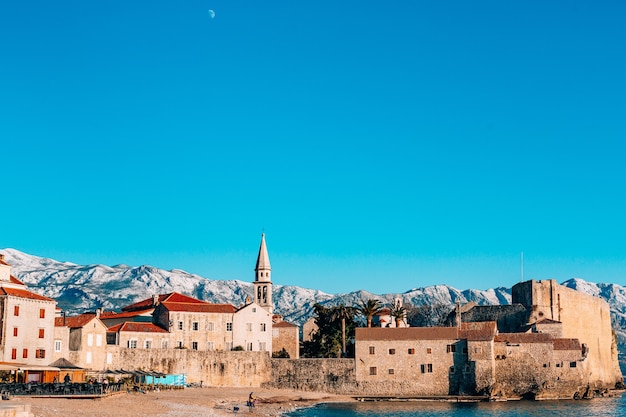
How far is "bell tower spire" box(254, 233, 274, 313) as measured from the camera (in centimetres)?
10212

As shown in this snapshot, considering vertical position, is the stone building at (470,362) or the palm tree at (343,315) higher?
the palm tree at (343,315)

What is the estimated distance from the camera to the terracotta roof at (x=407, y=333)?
3322 inches

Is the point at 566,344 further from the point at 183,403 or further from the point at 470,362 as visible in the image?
the point at 183,403

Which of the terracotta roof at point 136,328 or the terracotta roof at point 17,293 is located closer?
the terracotta roof at point 17,293

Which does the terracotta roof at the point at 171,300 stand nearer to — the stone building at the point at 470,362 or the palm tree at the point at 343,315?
the palm tree at the point at 343,315

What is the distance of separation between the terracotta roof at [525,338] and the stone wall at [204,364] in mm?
26099

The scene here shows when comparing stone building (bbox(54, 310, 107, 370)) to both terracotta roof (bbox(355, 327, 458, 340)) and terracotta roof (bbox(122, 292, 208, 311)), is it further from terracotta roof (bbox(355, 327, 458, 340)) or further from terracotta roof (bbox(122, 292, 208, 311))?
terracotta roof (bbox(355, 327, 458, 340))

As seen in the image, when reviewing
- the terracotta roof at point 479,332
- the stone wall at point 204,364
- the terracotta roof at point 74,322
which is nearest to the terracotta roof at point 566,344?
the terracotta roof at point 479,332

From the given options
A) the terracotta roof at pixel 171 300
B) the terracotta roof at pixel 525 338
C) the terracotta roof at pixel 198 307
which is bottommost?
the terracotta roof at pixel 525 338

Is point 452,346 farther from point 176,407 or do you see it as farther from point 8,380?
point 8,380

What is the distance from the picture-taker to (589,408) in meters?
75.7

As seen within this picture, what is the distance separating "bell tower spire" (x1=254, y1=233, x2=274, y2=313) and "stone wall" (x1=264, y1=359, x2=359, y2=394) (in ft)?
50.4

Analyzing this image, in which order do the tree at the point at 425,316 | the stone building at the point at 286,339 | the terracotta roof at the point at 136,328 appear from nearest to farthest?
the terracotta roof at the point at 136,328
the stone building at the point at 286,339
the tree at the point at 425,316

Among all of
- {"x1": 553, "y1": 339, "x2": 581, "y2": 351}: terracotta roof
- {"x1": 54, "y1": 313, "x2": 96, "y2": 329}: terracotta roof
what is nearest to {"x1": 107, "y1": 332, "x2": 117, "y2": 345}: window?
{"x1": 54, "y1": 313, "x2": 96, "y2": 329}: terracotta roof
